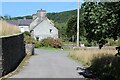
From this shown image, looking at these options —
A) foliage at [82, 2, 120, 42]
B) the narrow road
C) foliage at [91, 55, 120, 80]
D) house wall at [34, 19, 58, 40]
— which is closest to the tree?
foliage at [82, 2, 120, 42]

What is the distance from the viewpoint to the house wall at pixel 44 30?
313 feet

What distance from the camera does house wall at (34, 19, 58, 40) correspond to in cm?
9550

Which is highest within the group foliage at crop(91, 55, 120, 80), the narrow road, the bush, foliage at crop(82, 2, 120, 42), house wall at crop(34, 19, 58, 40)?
house wall at crop(34, 19, 58, 40)

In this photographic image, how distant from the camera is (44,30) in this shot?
95.9 meters

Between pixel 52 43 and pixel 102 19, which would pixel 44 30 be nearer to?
pixel 52 43

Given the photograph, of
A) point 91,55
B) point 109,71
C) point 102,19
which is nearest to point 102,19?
point 102,19

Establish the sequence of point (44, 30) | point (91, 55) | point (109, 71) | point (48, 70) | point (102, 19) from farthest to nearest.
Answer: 1. point (44, 30)
2. point (91, 55)
3. point (48, 70)
4. point (109, 71)
5. point (102, 19)

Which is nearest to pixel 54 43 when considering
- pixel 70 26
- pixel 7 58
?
pixel 70 26

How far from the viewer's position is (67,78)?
19.2 metres

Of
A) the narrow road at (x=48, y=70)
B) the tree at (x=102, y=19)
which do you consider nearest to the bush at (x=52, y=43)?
the narrow road at (x=48, y=70)

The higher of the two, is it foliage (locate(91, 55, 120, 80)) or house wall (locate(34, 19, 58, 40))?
house wall (locate(34, 19, 58, 40))

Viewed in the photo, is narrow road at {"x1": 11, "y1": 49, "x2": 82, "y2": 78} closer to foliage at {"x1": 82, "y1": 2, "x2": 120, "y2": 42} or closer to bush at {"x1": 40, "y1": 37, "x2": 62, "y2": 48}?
foliage at {"x1": 82, "y1": 2, "x2": 120, "y2": 42}

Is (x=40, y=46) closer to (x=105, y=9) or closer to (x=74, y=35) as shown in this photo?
(x=74, y=35)

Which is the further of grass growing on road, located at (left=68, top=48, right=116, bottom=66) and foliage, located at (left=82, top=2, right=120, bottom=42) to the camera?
grass growing on road, located at (left=68, top=48, right=116, bottom=66)
